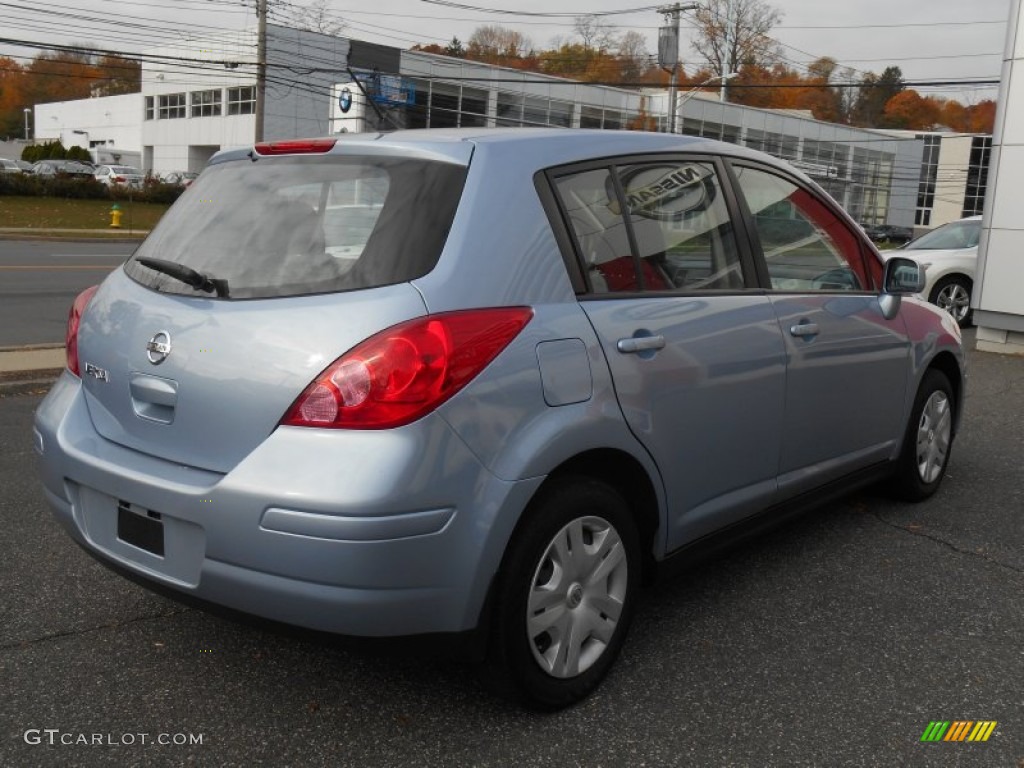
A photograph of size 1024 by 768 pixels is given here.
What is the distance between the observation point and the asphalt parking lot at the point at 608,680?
2.78 metres

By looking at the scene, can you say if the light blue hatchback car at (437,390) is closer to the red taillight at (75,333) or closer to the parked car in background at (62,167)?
the red taillight at (75,333)

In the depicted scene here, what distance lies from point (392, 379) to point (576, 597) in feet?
2.96

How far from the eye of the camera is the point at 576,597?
296 centimetres

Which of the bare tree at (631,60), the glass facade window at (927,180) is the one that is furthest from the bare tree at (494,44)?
the glass facade window at (927,180)

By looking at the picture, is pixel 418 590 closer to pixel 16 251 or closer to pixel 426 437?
pixel 426 437

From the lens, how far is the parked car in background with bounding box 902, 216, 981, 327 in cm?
1389

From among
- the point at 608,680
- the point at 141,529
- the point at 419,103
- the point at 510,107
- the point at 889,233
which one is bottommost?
the point at 889,233

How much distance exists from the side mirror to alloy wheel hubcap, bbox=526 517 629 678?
2.15 meters

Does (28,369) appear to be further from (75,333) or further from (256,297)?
(256,297)

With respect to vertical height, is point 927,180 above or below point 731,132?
below

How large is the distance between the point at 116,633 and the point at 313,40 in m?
57.4

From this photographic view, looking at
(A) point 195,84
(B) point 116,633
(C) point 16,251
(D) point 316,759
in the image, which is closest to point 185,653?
(B) point 116,633

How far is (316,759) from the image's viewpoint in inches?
106

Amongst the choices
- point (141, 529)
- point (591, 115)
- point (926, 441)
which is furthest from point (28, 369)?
point (591, 115)
